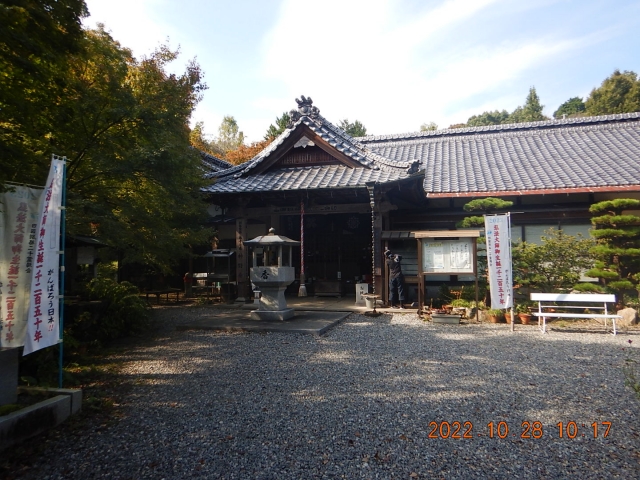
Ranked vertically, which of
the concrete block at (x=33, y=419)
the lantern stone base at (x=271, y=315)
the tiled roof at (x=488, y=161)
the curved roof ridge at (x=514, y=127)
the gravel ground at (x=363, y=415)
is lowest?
the gravel ground at (x=363, y=415)

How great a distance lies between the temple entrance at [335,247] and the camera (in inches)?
601

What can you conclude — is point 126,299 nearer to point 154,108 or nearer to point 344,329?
point 154,108

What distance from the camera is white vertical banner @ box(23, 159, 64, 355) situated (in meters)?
4.20

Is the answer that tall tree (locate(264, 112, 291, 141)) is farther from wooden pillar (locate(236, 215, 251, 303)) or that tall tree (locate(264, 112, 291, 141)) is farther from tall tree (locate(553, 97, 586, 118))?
tall tree (locate(553, 97, 586, 118))

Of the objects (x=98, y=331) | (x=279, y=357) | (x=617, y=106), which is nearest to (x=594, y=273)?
(x=279, y=357)

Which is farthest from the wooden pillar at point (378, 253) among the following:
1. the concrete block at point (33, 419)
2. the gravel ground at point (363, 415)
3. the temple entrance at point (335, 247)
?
the concrete block at point (33, 419)

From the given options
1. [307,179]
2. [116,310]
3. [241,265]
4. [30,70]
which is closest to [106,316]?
[116,310]

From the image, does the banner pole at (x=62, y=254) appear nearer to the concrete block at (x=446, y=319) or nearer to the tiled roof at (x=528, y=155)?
the concrete block at (x=446, y=319)

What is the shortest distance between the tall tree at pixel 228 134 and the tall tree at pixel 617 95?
1189 inches

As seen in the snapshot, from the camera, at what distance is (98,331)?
7621 millimetres

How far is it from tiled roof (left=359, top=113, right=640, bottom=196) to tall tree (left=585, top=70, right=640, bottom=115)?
56.4ft

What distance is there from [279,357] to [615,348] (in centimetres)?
606

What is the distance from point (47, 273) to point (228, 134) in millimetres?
34493

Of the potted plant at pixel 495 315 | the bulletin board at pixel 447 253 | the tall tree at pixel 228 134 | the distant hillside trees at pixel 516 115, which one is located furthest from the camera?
the distant hillside trees at pixel 516 115
